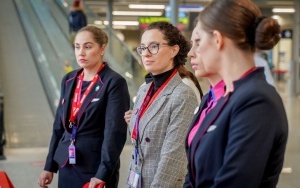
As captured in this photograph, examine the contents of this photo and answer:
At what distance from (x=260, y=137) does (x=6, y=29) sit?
14734 millimetres

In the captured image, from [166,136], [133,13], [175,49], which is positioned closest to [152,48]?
[175,49]

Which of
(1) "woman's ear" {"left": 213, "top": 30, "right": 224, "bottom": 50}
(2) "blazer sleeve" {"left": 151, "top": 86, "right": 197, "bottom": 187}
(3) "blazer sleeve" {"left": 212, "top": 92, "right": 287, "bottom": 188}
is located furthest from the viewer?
(2) "blazer sleeve" {"left": 151, "top": 86, "right": 197, "bottom": 187}

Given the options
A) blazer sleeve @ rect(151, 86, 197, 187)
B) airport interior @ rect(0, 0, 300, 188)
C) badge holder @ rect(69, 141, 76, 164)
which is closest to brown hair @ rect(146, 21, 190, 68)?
blazer sleeve @ rect(151, 86, 197, 187)

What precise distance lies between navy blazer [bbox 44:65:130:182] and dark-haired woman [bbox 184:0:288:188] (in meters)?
1.27

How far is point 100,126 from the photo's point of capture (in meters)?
3.02

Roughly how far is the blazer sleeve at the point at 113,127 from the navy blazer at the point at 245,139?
4.29ft

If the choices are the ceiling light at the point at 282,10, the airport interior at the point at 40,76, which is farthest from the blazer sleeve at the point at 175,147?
the ceiling light at the point at 282,10

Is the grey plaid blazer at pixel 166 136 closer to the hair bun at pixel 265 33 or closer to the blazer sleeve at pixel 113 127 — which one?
the blazer sleeve at pixel 113 127

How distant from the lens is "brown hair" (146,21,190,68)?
2.57 metres

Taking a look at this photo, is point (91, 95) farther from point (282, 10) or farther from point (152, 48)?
point (282, 10)

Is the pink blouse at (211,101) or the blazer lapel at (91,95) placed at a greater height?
the pink blouse at (211,101)

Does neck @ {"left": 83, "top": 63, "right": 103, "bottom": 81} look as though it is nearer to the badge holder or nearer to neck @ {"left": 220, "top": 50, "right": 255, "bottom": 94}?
the badge holder

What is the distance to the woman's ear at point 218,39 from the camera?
159 centimetres

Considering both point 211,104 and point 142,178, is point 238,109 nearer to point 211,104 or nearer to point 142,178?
point 211,104
